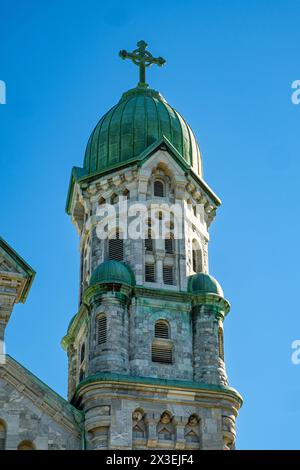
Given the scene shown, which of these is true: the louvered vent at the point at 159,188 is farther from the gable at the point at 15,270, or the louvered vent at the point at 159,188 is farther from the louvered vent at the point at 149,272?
the gable at the point at 15,270

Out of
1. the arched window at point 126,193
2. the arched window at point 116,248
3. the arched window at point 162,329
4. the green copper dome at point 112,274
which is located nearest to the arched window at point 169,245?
the arched window at point 116,248

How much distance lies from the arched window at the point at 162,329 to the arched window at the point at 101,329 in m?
2.11

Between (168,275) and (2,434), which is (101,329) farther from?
(2,434)

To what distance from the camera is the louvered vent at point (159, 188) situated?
50938 millimetres

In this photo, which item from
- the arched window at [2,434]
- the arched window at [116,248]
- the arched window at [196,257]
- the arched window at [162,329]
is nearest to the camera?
the arched window at [2,434]

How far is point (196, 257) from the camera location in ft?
166

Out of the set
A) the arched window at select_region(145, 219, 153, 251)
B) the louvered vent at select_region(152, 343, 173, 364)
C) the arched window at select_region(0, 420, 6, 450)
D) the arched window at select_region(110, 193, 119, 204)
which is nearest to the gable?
the arched window at select_region(0, 420, 6, 450)

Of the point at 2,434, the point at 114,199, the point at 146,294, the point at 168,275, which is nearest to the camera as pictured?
the point at 2,434

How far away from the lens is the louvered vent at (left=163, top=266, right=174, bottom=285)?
158 ft

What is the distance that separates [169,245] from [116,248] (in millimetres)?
2257

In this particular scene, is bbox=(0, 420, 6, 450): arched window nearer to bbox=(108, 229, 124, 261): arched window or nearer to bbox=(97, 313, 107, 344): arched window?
bbox=(97, 313, 107, 344): arched window

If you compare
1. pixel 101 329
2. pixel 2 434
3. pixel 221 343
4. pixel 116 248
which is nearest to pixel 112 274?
pixel 101 329

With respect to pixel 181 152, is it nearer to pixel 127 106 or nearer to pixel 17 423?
pixel 127 106
